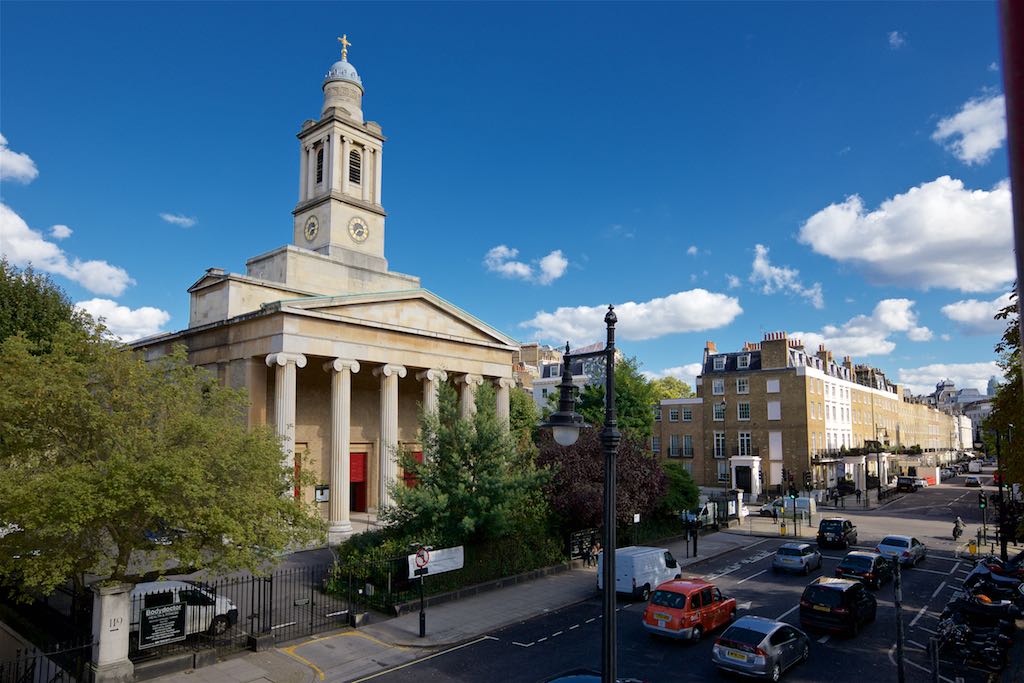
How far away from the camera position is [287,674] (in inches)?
665

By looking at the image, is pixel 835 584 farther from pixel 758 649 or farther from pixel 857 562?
pixel 857 562

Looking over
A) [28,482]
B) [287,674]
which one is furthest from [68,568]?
[287,674]

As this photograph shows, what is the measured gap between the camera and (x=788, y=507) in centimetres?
4675

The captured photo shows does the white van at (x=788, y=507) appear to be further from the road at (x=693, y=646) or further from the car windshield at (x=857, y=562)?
the car windshield at (x=857, y=562)

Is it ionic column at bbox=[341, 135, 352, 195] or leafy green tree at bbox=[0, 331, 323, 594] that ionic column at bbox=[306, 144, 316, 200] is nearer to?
ionic column at bbox=[341, 135, 352, 195]

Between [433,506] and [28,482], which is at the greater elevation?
[28,482]

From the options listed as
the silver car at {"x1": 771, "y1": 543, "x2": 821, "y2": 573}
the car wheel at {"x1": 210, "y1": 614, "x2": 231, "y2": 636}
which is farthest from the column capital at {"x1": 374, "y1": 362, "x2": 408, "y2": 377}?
the silver car at {"x1": 771, "y1": 543, "x2": 821, "y2": 573}

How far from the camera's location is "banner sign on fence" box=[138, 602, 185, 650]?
1697 centimetres

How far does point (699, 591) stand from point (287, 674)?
37.6ft

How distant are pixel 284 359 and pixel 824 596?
2335cm

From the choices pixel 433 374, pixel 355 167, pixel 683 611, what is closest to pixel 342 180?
pixel 355 167

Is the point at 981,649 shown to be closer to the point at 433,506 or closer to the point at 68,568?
the point at 433,506

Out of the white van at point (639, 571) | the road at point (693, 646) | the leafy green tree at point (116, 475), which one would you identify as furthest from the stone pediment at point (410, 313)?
the road at point (693, 646)

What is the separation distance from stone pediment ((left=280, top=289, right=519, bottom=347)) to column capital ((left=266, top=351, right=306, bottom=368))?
85.5 inches
